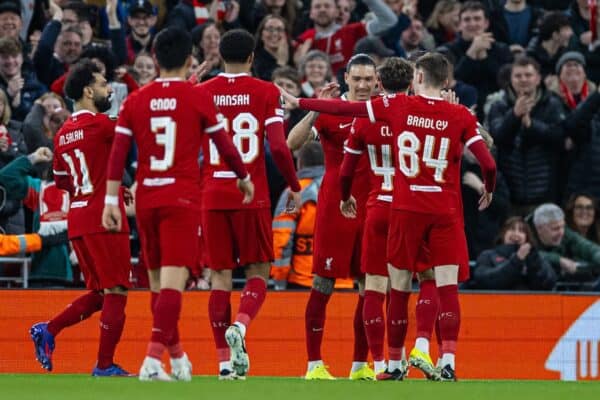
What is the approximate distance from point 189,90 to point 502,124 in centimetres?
788

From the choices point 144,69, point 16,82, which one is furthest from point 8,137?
point 144,69

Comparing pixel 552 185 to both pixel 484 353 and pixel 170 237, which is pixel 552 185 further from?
pixel 170 237

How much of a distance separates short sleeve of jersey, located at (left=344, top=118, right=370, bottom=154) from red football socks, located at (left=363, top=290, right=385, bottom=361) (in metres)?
1.27

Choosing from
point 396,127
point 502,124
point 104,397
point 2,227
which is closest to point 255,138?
point 396,127

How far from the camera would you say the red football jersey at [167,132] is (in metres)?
11.4

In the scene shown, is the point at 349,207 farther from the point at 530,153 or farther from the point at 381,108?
the point at 530,153

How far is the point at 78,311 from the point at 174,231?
2.55 meters

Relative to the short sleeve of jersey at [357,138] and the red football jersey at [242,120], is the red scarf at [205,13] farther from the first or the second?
the red football jersey at [242,120]

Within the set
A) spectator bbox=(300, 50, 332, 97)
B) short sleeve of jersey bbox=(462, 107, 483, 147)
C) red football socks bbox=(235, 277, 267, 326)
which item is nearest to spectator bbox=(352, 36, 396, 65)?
spectator bbox=(300, 50, 332, 97)

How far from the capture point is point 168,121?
11.4 m

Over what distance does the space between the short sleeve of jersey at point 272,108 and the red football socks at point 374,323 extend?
5.90 ft

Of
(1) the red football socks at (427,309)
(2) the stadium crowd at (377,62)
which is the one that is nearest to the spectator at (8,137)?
(2) the stadium crowd at (377,62)

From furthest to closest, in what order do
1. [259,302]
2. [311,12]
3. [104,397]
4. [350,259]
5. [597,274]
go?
[311,12]
[597,274]
[350,259]
[259,302]
[104,397]

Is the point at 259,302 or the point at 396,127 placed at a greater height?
the point at 396,127
